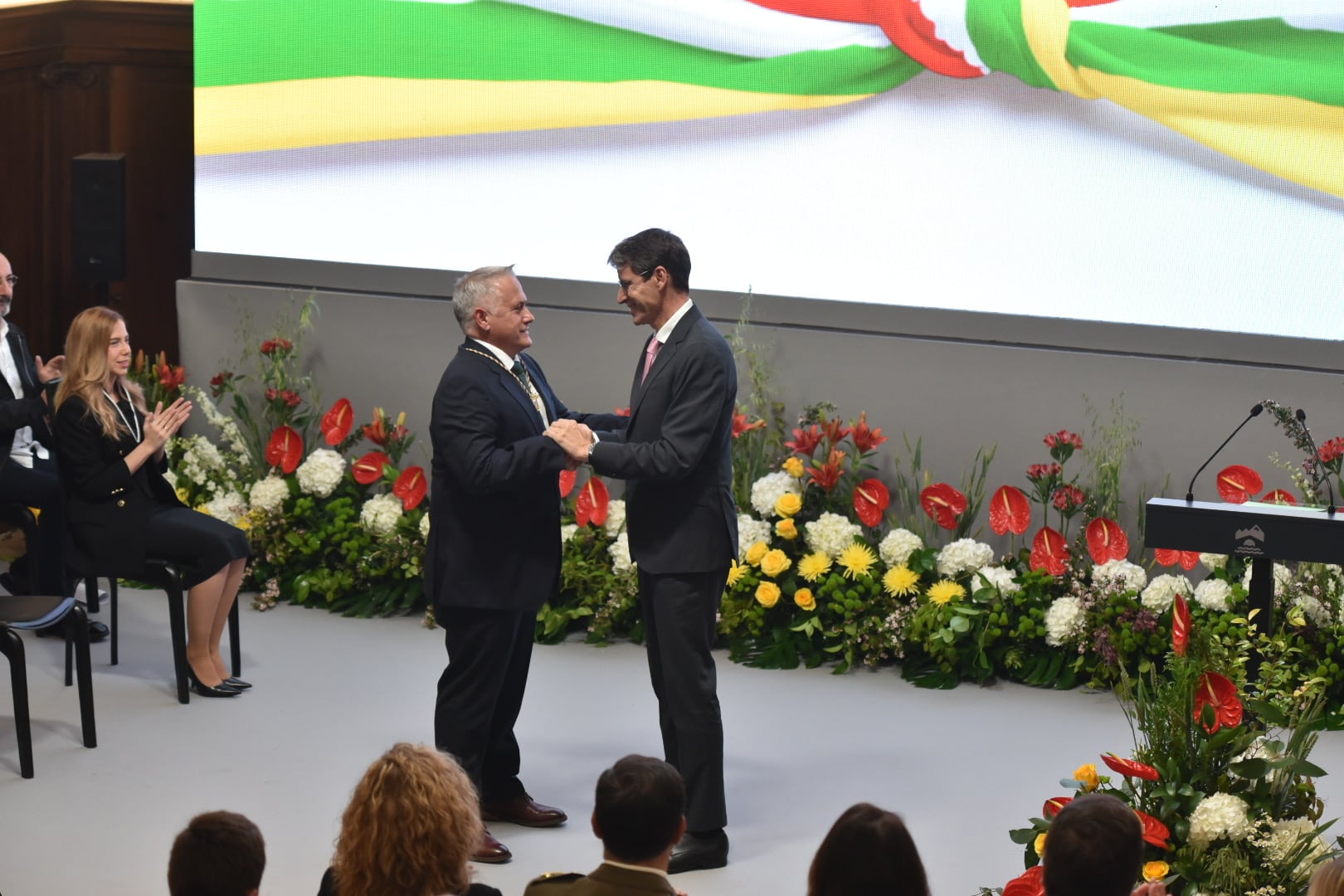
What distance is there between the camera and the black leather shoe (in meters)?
3.77

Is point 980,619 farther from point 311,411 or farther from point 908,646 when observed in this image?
point 311,411

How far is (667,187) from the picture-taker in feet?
20.4

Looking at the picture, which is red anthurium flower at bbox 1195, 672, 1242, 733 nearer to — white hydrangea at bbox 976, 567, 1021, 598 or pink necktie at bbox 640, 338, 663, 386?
pink necktie at bbox 640, 338, 663, 386

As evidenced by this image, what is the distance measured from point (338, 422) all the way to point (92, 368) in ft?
5.16

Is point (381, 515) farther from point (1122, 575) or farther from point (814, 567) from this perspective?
point (1122, 575)

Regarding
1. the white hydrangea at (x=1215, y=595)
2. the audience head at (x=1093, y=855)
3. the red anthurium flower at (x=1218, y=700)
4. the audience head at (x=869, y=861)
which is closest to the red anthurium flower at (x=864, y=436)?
the white hydrangea at (x=1215, y=595)

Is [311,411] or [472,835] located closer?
[472,835]

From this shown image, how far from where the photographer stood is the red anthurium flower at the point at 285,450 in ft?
21.3

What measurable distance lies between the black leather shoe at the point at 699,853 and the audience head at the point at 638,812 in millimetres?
1274

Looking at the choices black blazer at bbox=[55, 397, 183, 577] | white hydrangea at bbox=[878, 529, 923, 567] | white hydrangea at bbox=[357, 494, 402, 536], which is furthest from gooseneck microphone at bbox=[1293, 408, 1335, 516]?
black blazer at bbox=[55, 397, 183, 577]

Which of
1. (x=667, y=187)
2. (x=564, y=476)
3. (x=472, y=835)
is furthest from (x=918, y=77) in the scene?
(x=472, y=835)

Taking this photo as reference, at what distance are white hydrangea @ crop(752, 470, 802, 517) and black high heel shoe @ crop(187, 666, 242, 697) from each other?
6.24ft

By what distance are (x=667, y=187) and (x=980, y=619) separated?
205 centimetres

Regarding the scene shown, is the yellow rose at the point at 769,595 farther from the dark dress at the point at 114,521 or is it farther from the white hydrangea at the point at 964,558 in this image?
the dark dress at the point at 114,521
